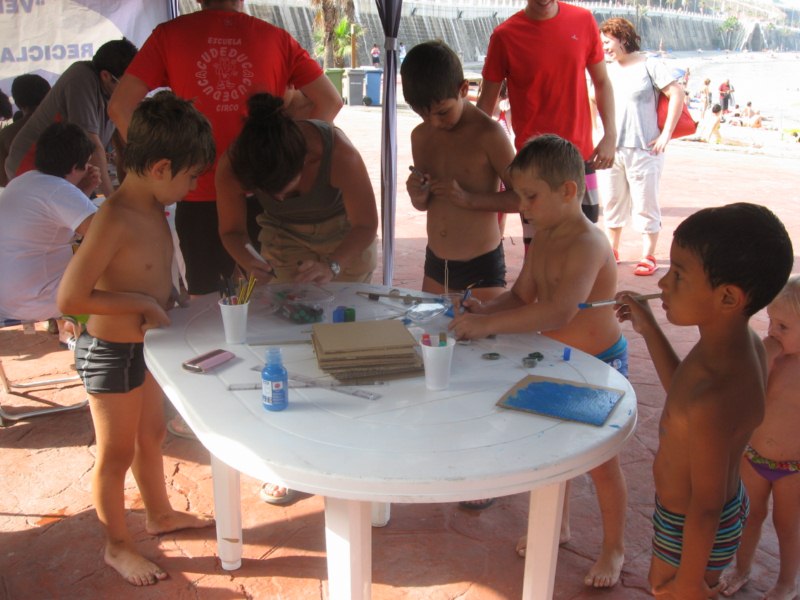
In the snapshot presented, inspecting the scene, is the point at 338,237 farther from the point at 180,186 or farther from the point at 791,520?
the point at 791,520

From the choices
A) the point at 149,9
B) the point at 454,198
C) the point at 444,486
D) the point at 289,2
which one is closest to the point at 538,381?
the point at 444,486

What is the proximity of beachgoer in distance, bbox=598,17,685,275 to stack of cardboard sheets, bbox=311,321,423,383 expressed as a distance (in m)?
4.44

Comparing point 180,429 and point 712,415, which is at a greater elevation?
point 712,415

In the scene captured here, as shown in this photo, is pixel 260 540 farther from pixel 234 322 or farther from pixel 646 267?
pixel 646 267

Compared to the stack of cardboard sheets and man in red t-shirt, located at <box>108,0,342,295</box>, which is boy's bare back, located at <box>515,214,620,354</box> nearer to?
the stack of cardboard sheets

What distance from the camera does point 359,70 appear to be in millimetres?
21672

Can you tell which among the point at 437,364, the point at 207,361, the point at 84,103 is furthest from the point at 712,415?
the point at 84,103

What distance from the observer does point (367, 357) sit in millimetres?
1771

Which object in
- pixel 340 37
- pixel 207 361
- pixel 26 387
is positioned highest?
pixel 340 37

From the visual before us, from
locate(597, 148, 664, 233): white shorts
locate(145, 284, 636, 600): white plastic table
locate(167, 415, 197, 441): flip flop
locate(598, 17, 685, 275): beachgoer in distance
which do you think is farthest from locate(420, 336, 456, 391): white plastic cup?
locate(597, 148, 664, 233): white shorts

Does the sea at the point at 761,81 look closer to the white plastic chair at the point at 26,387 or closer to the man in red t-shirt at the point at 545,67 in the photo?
the man in red t-shirt at the point at 545,67

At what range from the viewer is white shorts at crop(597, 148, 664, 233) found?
597 centimetres

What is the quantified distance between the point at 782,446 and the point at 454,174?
157 centimetres

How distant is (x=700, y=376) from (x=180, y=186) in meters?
1.58
